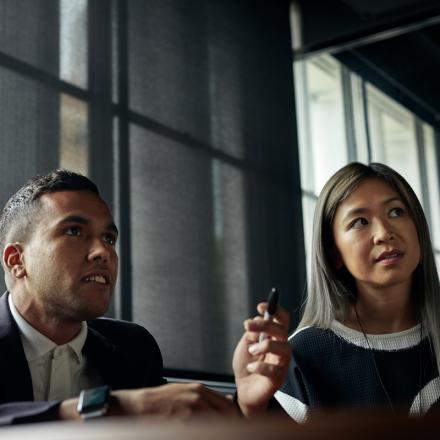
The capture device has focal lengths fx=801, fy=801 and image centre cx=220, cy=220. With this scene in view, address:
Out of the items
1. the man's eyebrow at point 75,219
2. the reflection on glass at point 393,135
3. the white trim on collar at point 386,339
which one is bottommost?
the white trim on collar at point 386,339

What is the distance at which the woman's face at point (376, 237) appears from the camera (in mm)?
2010

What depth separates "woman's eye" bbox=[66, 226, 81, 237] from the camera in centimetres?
175

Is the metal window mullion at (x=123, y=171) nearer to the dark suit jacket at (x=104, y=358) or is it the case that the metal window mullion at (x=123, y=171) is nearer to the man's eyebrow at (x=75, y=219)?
the dark suit jacket at (x=104, y=358)

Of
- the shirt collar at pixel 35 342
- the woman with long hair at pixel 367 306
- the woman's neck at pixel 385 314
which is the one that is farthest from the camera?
the woman's neck at pixel 385 314

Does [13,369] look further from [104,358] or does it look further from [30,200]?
[30,200]

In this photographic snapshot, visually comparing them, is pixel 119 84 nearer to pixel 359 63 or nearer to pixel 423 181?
pixel 359 63

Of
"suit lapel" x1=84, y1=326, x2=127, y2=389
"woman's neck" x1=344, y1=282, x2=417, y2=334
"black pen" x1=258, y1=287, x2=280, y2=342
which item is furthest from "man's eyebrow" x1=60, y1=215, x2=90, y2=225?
"woman's neck" x1=344, y1=282, x2=417, y2=334

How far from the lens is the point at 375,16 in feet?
14.9

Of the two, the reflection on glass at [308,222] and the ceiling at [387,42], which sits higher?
the ceiling at [387,42]

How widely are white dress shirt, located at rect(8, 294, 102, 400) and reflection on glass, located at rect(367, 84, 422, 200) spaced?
3500 millimetres

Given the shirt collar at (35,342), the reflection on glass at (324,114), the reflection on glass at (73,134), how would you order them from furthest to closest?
1. the reflection on glass at (324,114)
2. the reflection on glass at (73,134)
3. the shirt collar at (35,342)

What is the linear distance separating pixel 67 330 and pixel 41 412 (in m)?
0.54

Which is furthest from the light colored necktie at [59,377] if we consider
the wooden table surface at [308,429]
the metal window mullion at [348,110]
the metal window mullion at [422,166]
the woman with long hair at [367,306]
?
the metal window mullion at [422,166]

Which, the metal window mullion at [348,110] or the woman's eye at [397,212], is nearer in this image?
the woman's eye at [397,212]
